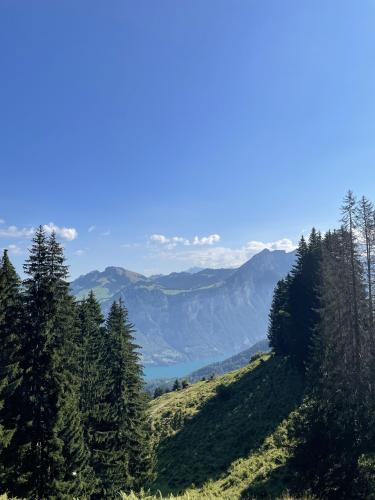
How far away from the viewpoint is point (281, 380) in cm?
4938

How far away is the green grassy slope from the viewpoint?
30.7 m

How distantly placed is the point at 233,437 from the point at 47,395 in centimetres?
2630

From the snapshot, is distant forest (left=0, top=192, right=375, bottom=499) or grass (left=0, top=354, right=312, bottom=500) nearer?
distant forest (left=0, top=192, right=375, bottom=499)

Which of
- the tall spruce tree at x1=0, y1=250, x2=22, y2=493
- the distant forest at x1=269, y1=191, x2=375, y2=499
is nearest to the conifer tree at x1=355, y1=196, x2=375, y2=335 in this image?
the distant forest at x1=269, y1=191, x2=375, y2=499

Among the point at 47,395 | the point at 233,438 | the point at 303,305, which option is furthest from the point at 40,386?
the point at 303,305

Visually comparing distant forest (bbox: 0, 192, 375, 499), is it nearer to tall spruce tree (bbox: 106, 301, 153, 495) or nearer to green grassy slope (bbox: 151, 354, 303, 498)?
tall spruce tree (bbox: 106, 301, 153, 495)

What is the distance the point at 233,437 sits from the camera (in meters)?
41.4

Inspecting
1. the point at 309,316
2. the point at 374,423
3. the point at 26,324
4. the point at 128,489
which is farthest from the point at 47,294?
the point at 309,316

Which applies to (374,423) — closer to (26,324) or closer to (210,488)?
(210,488)

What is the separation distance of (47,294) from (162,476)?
88.7ft

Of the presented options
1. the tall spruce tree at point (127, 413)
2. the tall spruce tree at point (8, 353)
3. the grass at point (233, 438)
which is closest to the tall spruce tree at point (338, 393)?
the grass at point (233, 438)

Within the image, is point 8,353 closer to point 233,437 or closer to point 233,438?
point 233,438

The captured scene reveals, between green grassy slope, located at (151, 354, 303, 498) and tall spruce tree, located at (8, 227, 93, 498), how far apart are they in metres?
8.69

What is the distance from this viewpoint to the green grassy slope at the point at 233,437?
30.7 meters
